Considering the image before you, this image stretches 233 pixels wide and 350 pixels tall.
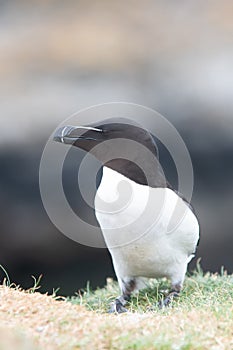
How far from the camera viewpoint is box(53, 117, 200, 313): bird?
4.83m

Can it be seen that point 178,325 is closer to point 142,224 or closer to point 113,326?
point 113,326

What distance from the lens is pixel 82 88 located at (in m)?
10.3

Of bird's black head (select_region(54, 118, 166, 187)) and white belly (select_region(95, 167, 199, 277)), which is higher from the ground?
bird's black head (select_region(54, 118, 166, 187))

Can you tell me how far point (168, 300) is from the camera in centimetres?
503

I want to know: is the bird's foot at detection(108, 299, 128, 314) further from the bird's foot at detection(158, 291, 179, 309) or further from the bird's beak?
the bird's beak

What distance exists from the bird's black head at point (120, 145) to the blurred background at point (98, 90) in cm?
446

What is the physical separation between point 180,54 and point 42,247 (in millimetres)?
3606

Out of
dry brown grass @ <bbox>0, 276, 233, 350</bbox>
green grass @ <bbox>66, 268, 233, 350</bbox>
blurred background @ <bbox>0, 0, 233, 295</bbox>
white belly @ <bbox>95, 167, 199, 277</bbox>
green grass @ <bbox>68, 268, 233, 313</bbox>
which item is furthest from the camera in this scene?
blurred background @ <bbox>0, 0, 233, 295</bbox>

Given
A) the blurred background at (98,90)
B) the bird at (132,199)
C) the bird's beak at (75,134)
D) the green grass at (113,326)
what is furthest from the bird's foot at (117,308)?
the blurred background at (98,90)

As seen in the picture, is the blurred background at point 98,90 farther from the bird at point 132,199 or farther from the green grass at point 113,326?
the green grass at point 113,326

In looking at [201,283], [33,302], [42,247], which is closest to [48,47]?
[42,247]

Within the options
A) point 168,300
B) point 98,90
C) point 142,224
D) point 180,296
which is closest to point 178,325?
point 142,224

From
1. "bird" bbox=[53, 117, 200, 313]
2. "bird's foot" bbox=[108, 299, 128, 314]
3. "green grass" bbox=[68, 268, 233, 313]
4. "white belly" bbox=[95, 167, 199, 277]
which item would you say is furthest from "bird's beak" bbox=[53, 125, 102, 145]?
"bird's foot" bbox=[108, 299, 128, 314]

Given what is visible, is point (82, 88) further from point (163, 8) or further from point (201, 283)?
point (201, 283)
